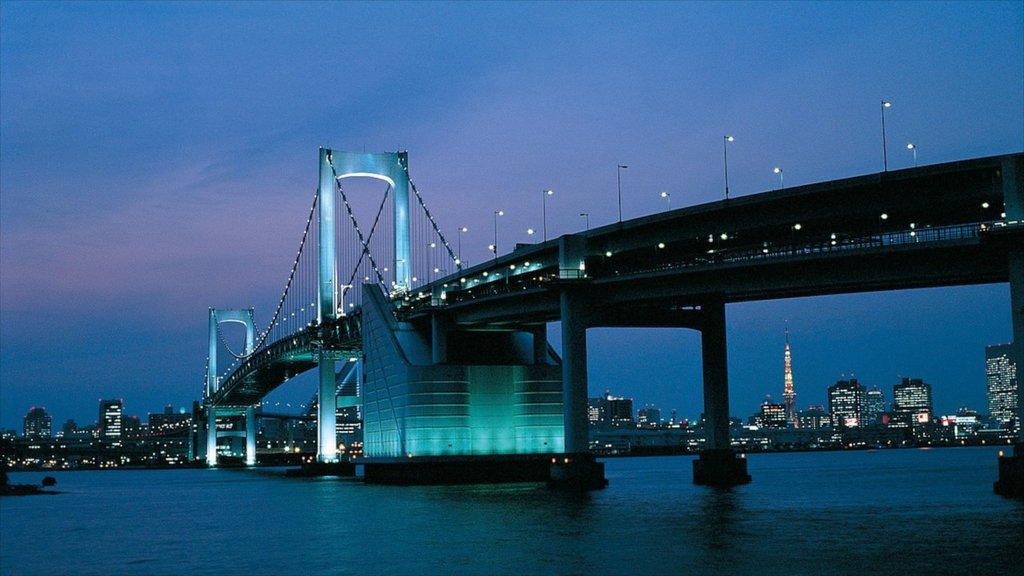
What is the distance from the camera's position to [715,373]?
6512 centimetres

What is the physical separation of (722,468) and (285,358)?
57.9m

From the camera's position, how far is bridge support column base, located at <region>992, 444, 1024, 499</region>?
4638 cm

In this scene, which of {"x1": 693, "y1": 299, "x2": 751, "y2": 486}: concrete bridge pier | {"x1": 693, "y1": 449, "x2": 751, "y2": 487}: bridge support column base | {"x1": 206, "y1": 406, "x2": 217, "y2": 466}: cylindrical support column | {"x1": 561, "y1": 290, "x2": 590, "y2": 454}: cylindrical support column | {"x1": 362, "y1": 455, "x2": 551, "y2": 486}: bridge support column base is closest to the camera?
{"x1": 561, "y1": 290, "x2": 590, "y2": 454}: cylindrical support column

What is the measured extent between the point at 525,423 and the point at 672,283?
2199 centimetres

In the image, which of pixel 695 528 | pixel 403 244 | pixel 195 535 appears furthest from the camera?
pixel 403 244

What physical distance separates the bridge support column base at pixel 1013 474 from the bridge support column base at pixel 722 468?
67.9ft

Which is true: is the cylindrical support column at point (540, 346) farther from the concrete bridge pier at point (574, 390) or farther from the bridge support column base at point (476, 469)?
the concrete bridge pier at point (574, 390)

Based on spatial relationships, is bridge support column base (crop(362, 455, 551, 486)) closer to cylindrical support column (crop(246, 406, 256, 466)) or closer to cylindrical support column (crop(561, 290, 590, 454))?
cylindrical support column (crop(561, 290, 590, 454))

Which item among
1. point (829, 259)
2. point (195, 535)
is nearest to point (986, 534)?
point (829, 259)

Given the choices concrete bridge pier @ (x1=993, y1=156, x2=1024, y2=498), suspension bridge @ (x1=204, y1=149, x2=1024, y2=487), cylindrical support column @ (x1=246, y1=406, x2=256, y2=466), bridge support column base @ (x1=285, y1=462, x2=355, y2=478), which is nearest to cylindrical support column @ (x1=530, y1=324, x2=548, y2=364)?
suspension bridge @ (x1=204, y1=149, x2=1024, y2=487)

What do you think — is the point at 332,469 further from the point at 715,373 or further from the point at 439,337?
the point at 715,373

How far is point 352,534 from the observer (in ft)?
150

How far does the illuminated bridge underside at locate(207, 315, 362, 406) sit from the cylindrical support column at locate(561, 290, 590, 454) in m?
33.4

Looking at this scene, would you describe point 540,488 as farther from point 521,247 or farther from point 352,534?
point 352,534
